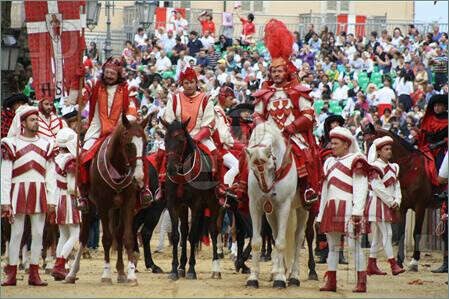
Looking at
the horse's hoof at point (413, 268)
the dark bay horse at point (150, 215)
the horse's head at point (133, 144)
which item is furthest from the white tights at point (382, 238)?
the horse's head at point (133, 144)

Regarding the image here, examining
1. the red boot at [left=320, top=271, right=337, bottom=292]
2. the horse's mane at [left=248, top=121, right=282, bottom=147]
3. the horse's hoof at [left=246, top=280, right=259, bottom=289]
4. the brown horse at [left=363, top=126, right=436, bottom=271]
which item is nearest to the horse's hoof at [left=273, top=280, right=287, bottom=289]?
the horse's hoof at [left=246, top=280, right=259, bottom=289]

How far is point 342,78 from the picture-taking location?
36.8 meters

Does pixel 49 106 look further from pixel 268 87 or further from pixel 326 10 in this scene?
pixel 326 10

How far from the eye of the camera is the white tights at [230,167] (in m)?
18.6

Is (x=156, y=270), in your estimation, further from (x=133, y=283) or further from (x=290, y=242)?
(x=290, y=242)

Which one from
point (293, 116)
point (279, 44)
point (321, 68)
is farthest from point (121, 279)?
point (321, 68)

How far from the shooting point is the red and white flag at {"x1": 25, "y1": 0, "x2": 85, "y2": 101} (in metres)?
19.6

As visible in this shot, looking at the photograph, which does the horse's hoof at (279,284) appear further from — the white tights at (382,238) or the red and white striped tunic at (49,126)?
the red and white striped tunic at (49,126)

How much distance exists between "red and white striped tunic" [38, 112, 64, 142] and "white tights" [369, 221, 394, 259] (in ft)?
17.0

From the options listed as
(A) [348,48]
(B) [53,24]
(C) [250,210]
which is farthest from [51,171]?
(A) [348,48]

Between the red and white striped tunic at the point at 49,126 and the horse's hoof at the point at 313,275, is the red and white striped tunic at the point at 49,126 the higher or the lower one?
the higher one

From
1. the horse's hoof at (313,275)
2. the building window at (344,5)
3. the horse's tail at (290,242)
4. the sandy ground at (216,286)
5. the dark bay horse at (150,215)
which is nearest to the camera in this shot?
the sandy ground at (216,286)

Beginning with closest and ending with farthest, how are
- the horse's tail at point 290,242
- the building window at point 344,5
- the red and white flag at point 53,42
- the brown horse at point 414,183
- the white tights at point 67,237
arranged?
the horse's tail at point 290,242 → the white tights at point 67,237 → the red and white flag at point 53,42 → the brown horse at point 414,183 → the building window at point 344,5

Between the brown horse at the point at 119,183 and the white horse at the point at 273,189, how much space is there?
1.52m
